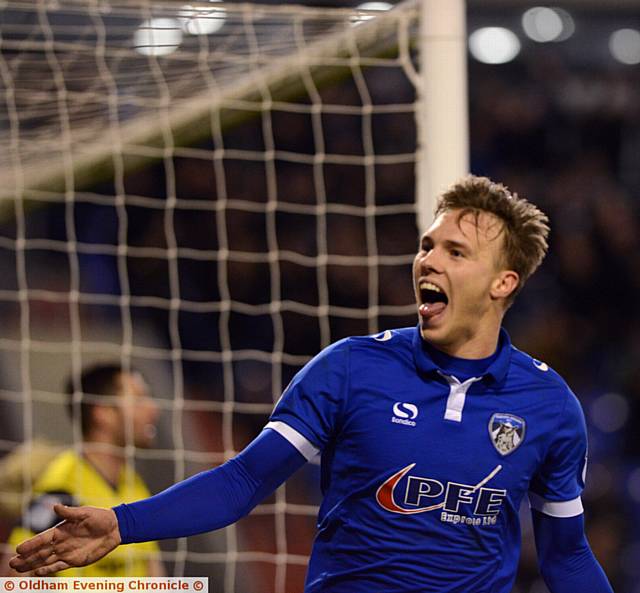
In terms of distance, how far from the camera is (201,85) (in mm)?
3723

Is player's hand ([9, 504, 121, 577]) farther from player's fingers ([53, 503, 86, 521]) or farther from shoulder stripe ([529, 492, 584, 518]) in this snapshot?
shoulder stripe ([529, 492, 584, 518])

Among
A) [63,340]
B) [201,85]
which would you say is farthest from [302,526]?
[201,85]

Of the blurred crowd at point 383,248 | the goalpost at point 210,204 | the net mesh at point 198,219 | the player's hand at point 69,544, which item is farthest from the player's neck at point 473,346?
the blurred crowd at point 383,248

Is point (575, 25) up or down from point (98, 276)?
up

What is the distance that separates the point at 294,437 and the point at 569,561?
2.24 ft

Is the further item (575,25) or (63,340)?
(575,25)

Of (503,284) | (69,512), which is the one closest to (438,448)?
(503,284)

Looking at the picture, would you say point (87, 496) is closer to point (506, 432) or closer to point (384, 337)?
point (384, 337)

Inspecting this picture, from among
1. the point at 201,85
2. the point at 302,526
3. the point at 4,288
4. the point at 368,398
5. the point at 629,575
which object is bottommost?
the point at 629,575

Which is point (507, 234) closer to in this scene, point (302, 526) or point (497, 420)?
point (497, 420)

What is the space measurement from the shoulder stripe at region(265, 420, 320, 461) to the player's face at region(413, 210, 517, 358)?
13.5 inches

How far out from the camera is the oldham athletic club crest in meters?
2.23

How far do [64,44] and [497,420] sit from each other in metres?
2.19

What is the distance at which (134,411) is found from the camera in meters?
4.39
